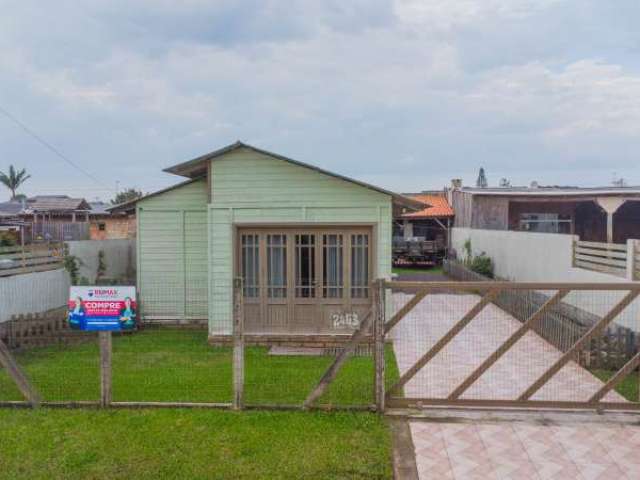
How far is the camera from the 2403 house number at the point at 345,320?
1067 cm

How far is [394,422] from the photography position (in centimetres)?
596

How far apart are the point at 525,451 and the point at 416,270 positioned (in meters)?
23.0

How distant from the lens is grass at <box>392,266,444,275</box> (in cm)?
2616

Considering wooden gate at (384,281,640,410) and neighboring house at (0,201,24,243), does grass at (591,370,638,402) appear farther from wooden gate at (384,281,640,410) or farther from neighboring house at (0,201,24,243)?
neighboring house at (0,201,24,243)

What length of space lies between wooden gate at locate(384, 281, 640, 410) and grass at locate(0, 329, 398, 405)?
0.77 metres

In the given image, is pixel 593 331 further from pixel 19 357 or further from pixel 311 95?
pixel 311 95

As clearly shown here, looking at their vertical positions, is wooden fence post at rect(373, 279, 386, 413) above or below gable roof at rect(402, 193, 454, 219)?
below

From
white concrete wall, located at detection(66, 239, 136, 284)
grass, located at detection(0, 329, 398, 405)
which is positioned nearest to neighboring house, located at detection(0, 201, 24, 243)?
white concrete wall, located at detection(66, 239, 136, 284)

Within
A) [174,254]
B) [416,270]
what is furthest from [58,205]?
[174,254]

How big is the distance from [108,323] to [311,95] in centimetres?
1056

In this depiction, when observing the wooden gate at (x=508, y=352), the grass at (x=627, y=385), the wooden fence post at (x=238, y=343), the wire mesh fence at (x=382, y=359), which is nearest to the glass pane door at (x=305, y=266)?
the wire mesh fence at (x=382, y=359)

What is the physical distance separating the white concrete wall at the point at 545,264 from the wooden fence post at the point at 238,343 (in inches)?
239

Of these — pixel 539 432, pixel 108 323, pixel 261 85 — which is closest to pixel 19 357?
pixel 108 323

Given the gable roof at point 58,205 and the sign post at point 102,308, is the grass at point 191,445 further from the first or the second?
the gable roof at point 58,205
